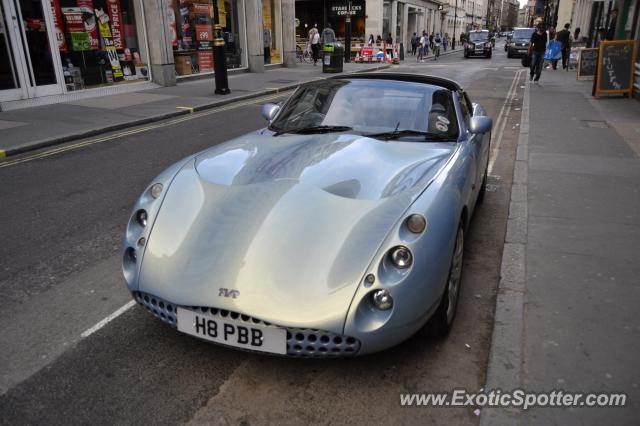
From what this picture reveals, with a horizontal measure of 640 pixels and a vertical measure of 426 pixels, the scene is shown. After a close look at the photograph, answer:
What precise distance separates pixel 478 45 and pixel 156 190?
38.1 metres

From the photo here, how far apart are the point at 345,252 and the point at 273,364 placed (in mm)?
815

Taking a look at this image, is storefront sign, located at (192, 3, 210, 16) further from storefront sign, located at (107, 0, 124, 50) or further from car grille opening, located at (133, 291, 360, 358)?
car grille opening, located at (133, 291, 360, 358)

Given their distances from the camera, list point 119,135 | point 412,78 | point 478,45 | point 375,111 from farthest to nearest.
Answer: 1. point 478,45
2. point 119,135
3. point 412,78
4. point 375,111

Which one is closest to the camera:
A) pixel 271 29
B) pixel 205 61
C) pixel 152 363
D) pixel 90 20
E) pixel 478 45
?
pixel 152 363

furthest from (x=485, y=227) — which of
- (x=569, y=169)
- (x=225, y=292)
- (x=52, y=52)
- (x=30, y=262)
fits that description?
(x=52, y=52)

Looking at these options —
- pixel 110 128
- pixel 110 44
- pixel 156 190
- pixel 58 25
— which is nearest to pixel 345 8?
pixel 110 44

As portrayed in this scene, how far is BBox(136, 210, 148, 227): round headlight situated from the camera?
9.73ft

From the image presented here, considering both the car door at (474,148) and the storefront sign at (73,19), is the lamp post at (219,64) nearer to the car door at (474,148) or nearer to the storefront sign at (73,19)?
the storefront sign at (73,19)

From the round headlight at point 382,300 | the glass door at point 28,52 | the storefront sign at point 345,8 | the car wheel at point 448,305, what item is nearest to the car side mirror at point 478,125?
the car wheel at point 448,305

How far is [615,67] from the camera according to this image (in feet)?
45.6

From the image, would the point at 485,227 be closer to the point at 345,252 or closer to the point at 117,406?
the point at 345,252

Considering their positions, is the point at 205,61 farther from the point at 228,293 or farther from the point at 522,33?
the point at 522,33

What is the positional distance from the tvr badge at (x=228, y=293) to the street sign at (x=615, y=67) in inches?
→ 579

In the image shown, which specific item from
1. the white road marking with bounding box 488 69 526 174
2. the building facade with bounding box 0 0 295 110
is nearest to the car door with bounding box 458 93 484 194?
the white road marking with bounding box 488 69 526 174
